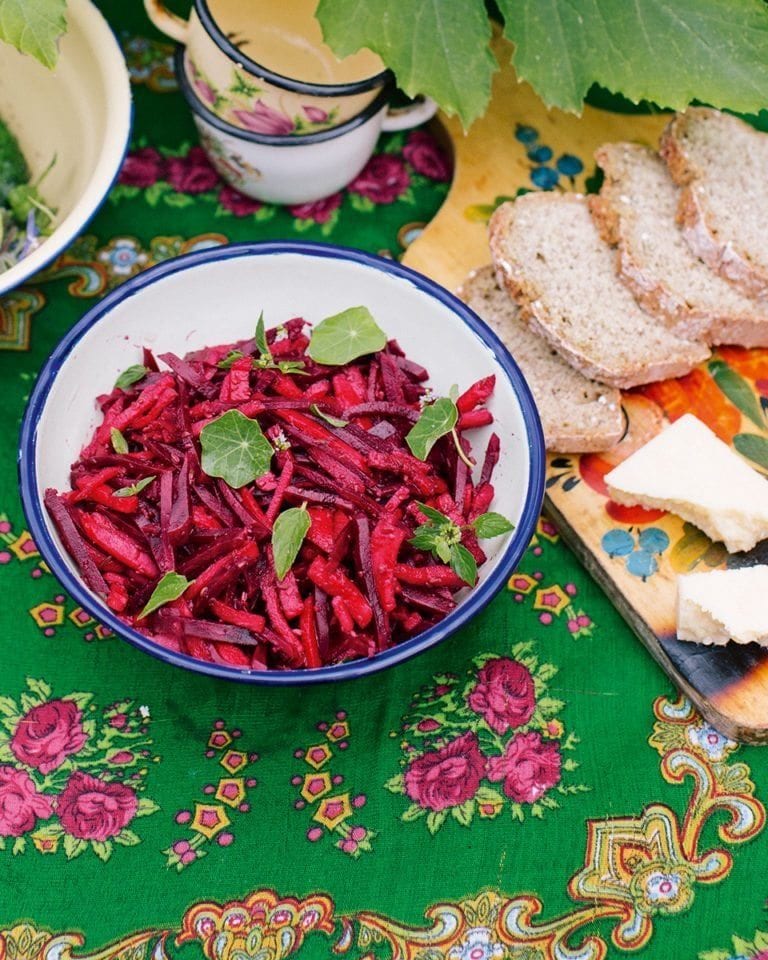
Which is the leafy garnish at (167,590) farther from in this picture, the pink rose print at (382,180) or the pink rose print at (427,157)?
the pink rose print at (427,157)

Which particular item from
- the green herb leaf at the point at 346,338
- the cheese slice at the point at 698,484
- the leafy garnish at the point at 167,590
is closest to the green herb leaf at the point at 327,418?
the green herb leaf at the point at 346,338

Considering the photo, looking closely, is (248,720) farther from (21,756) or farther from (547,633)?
(547,633)

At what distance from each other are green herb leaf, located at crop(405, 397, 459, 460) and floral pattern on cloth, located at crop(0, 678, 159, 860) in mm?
909

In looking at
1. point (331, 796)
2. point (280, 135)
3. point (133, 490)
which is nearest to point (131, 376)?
point (133, 490)

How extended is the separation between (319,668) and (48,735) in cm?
78

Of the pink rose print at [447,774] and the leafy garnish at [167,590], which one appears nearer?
the leafy garnish at [167,590]

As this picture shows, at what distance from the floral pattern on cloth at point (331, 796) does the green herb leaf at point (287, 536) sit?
53 cm

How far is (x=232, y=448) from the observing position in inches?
91.7

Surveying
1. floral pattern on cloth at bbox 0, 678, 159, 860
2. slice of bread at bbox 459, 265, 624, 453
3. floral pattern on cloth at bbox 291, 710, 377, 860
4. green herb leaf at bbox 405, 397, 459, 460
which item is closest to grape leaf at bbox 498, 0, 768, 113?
slice of bread at bbox 459, 265, 624, 453

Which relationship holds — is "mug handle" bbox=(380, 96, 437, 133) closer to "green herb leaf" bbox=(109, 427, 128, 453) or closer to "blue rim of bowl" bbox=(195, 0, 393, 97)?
"blue rim of bowl" bbox=(195, 0, 393, 97)

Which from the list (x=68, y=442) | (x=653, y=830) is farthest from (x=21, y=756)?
(x=653, y=830)

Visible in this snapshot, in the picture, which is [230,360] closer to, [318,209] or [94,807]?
[318,209]

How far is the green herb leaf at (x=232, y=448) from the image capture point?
7.62 ft

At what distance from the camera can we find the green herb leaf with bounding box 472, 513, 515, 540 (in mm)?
2336
